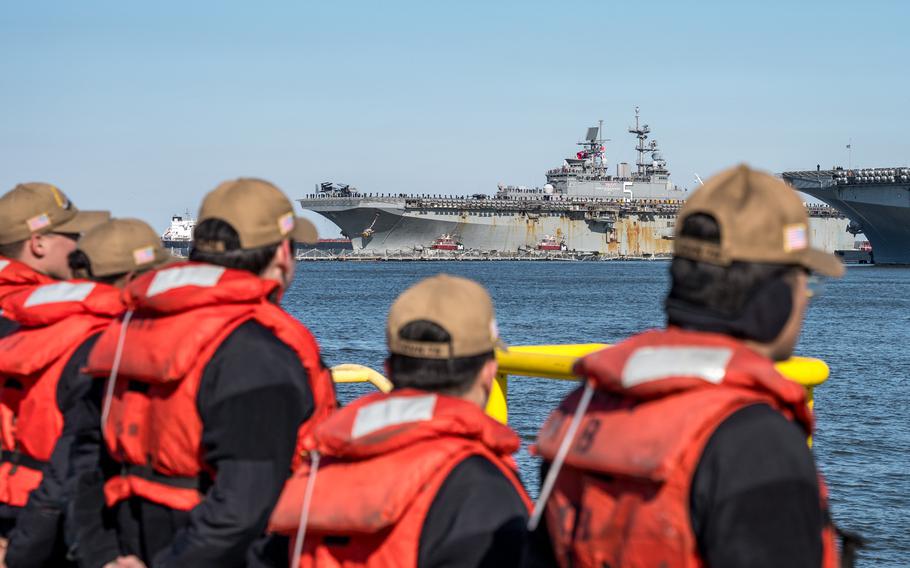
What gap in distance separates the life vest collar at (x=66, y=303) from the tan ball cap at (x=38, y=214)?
48cm

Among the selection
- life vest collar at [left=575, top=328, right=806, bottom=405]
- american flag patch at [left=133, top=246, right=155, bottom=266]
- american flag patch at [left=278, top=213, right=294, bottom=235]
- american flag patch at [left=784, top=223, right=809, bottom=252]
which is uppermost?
american flag patch at [left=278, top=213, right=294, bottom=235]

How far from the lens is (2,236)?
3859 millimetres

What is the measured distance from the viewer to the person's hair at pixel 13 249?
3906mm

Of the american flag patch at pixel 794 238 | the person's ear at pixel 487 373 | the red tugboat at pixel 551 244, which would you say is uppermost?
the american flag patch at pixel 794 238

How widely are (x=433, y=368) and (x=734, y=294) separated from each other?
67cm

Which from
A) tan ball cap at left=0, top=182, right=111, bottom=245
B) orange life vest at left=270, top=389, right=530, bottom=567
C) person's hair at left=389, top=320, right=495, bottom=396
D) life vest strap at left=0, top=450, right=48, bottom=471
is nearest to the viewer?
orange life vest at left=270, top=389, right=530, bottom=567

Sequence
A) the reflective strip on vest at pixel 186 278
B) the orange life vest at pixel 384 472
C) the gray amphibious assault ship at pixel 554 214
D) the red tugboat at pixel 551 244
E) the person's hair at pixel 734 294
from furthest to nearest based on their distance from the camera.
→ the red tugboat at pixel 551 244, the gray amphibious assault ship at pixel 554 214, the reflective strip on vest at pixel 186 278, the orange life vest at pixel 384 472, the person's hair at pixel 734 294

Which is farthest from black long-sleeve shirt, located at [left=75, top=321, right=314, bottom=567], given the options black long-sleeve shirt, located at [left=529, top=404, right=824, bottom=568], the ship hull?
the ship hull

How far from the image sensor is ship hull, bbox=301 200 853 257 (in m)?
95.5

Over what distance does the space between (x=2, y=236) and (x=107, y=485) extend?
4.33 ft

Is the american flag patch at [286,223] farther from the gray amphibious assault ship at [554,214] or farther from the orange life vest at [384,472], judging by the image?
the gray amphibious assault ship at [554,214]

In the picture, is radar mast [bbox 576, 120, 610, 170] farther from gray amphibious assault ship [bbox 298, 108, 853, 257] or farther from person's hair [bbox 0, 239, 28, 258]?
person's hair [bbox 0, 239, 28, 258]

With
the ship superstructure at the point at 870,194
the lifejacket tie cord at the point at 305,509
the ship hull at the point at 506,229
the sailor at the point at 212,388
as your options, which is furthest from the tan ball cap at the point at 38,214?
the ship hull at the point at 506,229

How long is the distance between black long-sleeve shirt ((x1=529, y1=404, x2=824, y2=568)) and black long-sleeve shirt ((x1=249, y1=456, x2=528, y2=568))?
52 centimetres
